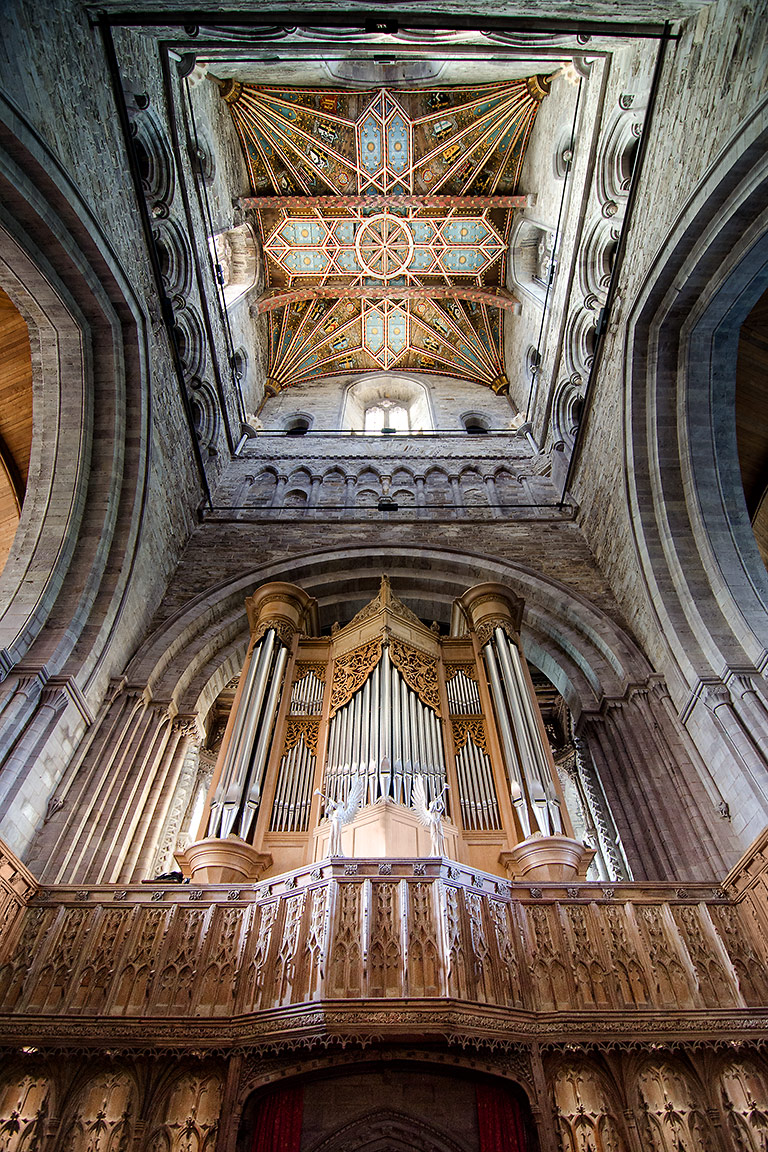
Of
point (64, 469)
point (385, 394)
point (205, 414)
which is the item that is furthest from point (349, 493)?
point (385, 394)

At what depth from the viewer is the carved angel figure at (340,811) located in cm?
624

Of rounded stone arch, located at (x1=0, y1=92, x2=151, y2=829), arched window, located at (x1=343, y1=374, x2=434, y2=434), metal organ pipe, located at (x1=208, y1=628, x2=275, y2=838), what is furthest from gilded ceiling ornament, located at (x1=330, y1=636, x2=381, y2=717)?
arched window, located at (x1=343, y1=374, x2=434, y2=434)

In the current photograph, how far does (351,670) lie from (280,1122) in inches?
202

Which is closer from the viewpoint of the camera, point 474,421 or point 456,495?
point 456,495

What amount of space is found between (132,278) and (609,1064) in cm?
987

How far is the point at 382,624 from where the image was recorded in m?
9.98

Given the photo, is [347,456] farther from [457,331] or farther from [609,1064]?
[609,1064]

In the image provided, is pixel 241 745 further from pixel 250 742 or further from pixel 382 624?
pixel 382 624

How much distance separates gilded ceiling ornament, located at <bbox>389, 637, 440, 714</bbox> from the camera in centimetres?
905

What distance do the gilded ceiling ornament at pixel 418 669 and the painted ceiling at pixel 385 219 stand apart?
399 inches

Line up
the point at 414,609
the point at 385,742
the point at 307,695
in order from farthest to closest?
1. the point at 414,609
2. the point at 307,695
3. the point at 385,742

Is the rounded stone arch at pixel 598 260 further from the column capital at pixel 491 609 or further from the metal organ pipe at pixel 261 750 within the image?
the metal organ pipe at pixel 261 750

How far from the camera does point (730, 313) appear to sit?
899cm

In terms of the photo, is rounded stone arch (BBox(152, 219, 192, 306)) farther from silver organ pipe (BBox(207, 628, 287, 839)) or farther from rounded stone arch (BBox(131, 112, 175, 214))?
silver organ pipe (BBox(207, 628, 287, 839))
